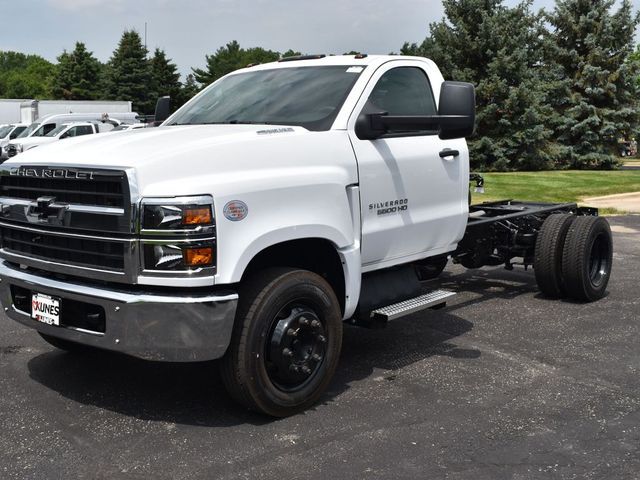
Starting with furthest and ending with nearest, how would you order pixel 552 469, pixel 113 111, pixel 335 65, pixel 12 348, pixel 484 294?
pixel 113 111
pixel 484 294
pixel 12 348
pixel 335 65
pixel 552 469

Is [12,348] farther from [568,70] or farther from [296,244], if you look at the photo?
[568,70]

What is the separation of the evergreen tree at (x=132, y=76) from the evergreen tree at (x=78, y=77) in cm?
235

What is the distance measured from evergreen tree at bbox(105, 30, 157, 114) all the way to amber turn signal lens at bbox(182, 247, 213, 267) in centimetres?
6374

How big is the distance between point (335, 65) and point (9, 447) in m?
3.16

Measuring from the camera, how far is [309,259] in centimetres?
470

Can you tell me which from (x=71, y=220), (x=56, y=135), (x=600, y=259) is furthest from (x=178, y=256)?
(x=56, y=135)

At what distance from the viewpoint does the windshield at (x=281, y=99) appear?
4906 mm

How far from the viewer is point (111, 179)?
3812 millimetres

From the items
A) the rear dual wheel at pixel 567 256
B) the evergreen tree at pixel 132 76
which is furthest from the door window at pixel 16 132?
the evergreen tree at pixel 132 76

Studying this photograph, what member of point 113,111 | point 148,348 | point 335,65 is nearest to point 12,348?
point 148,348

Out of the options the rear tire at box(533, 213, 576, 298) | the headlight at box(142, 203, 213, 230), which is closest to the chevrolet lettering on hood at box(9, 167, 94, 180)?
the headlight at box(142, 203, 213, 230)

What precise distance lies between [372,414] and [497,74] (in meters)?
22.8

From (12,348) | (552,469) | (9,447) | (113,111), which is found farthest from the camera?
(113,111)

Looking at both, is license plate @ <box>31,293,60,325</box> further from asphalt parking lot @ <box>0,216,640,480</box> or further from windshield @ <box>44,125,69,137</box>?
windshield @ <box>44,125,69,137</box>
